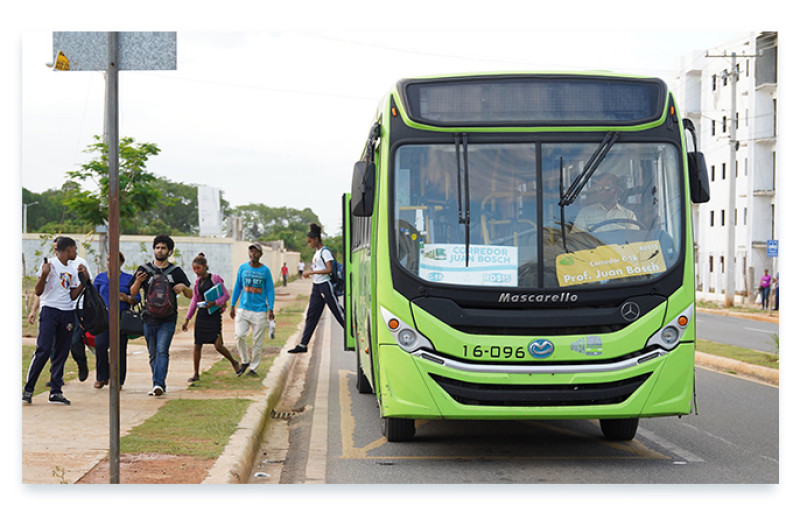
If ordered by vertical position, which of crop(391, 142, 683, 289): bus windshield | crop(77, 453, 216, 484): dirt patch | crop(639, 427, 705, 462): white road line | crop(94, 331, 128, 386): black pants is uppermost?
crop(391, 142, 683, 289): bus windshield

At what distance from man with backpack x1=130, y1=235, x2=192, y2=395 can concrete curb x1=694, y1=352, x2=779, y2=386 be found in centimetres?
846

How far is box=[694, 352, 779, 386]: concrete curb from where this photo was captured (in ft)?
46.5

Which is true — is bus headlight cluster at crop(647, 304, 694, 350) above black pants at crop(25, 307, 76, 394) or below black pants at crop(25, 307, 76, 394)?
above

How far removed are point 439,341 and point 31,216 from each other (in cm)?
6944

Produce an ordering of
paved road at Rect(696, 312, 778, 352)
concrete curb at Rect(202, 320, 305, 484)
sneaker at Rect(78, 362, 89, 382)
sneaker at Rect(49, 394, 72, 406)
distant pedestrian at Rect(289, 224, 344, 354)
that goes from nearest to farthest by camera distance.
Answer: concrete curb at Rect(202, 320, 305, 484) → sneaker at Rect(49, 394, 72, 406) → sneaker at Rect(78, 362, 89, 382) → distant pedestrian at Rect(289, 224, 344, 354) → paved road at Rect(696, 312, 778, 352)

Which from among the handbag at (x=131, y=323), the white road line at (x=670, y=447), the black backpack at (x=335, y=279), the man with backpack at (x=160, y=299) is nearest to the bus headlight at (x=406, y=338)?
the white road line at (x=670, y=447)

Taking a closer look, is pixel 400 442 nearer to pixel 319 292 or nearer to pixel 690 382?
pixel 690 382

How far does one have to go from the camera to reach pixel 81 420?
934cm

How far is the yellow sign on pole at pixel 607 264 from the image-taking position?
7.48m

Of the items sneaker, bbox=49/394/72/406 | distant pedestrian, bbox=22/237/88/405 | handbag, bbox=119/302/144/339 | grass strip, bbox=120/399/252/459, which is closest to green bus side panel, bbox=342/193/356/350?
grass strip, bbox=120/399/252/459

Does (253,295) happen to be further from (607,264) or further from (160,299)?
(607,264)

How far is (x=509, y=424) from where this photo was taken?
33.1 ft

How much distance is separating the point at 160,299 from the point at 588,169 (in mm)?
5522

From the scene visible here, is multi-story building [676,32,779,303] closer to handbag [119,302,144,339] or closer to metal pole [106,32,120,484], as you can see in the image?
handbag [119,302,144,339]
